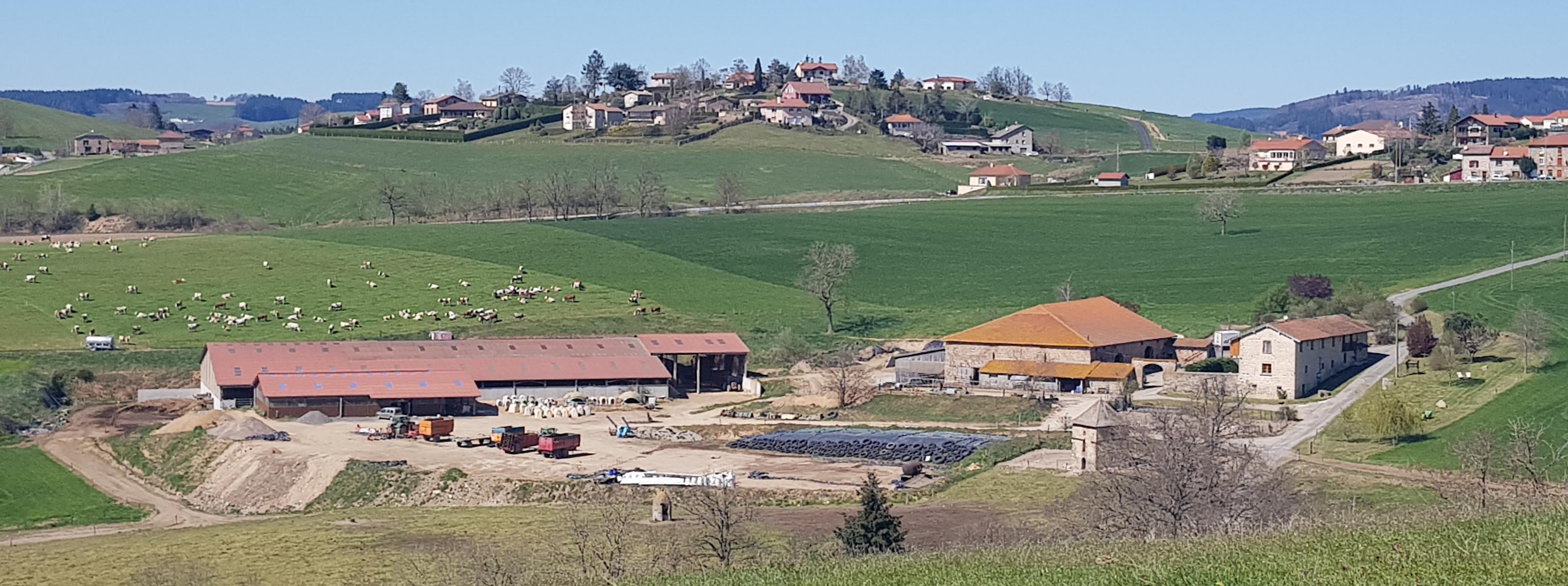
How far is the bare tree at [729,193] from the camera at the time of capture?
11488 cm

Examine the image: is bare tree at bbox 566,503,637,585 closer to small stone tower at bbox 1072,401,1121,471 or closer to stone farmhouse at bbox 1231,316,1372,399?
small stone tower at bbox 1072,401,1121,471

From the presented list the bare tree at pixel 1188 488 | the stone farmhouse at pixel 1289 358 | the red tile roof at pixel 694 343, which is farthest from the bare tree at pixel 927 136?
the bare tree at pixel 1188 488

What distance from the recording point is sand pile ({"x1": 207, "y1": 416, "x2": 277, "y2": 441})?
5372 centimetres

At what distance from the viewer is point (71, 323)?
72500 millimetres

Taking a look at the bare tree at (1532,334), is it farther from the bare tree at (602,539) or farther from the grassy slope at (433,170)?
the grassy slope at (433,170)

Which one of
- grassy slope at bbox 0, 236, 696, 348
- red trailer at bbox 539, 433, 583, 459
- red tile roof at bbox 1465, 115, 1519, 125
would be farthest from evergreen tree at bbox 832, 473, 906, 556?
red tile roof at bbox 1465, 115, 1519, 125

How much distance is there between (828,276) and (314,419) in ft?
82.3

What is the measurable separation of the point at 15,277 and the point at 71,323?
9784 mm

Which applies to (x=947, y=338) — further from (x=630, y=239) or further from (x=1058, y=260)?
(x=630, y=239)

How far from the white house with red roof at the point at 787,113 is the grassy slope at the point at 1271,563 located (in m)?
139

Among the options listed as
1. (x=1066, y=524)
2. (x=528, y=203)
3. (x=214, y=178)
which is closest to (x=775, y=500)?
(x=1066, y=524)

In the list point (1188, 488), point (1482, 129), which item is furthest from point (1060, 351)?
point (1482, 129)

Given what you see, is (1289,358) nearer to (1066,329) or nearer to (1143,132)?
(1066,329)

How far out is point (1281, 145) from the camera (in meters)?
131
